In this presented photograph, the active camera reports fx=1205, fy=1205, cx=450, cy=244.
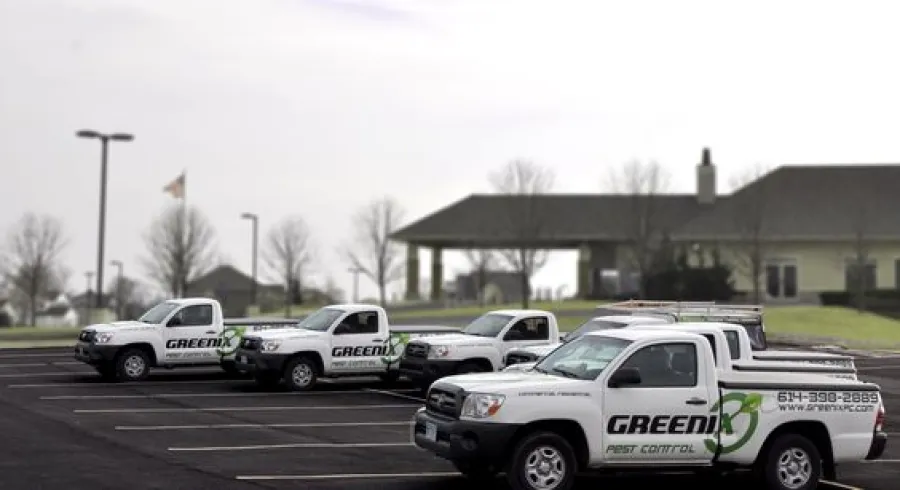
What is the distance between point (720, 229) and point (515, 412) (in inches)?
2103

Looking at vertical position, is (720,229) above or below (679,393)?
above

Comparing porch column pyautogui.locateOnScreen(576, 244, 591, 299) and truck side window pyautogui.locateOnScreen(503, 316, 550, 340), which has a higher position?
porch column pyautogui.locateOnScreen(576, 244, 591, 299)

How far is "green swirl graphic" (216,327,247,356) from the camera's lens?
25.4 m

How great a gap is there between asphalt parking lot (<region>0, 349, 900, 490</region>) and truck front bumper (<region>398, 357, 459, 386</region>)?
46cm

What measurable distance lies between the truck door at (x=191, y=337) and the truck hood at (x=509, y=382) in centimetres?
1395

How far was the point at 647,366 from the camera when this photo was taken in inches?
479

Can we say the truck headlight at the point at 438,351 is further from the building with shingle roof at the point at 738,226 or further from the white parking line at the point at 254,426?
the building with shingle roof at the point at 738,226

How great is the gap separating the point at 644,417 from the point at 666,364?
0.64 m

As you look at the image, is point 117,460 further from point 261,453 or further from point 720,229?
point 720,229

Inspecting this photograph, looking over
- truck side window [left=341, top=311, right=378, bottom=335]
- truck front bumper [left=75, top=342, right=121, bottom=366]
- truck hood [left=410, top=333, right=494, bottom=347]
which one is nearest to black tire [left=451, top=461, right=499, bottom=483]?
truck hood [left=410, top=333, right=494, bottom=347]

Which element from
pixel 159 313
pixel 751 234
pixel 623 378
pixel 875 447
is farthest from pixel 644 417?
pixel 751 234

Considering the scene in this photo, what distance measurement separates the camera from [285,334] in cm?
2356

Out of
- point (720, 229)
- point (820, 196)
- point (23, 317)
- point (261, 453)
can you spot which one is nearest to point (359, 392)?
point (261, 453)

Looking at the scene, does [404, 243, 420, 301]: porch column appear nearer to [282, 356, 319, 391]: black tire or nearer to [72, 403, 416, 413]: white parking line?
[282, 356, 319, 391]: black tire
